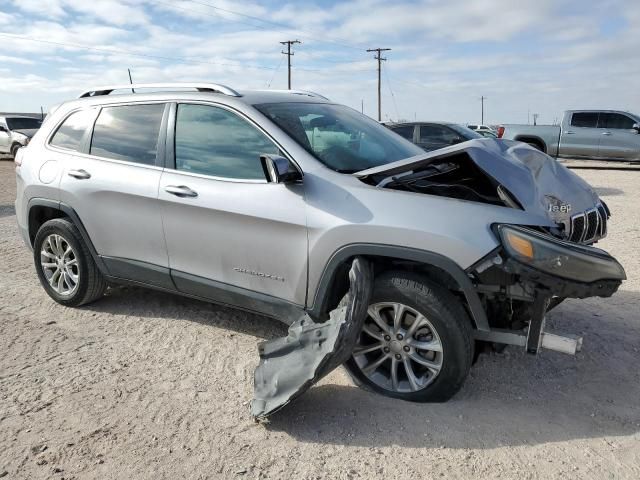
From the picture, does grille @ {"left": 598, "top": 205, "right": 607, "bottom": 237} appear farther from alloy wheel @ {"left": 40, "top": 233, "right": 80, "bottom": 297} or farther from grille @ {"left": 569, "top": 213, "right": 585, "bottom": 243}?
alloy wheel @ {"left": 40, "top": 233, "right": 80, "bottom": 297}

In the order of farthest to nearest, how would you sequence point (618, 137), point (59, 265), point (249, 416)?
1. point (618, 137)
2. point (59, 265)
3. point (249, 416)

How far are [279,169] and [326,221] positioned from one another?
40 centimetres

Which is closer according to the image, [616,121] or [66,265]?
[66,265]

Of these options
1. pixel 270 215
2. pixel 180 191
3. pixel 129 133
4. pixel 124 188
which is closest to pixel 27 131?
pixel 129 133

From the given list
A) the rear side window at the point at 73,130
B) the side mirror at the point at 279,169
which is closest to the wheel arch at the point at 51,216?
the rear side window at the point at 73,130

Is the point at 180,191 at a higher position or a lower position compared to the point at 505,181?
lower

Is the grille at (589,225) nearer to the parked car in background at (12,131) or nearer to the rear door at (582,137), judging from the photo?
the rear door at (582,137)

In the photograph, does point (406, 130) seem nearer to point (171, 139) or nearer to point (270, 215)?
point (171, 139)

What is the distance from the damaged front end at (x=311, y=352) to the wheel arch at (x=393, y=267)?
100 mm

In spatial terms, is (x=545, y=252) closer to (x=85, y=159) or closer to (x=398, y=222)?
(x=398, y=222)

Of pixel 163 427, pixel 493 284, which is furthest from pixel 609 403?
pixel 163 427

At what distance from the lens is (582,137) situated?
17453mm

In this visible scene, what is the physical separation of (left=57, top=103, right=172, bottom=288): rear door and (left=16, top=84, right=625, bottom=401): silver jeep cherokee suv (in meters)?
0.01

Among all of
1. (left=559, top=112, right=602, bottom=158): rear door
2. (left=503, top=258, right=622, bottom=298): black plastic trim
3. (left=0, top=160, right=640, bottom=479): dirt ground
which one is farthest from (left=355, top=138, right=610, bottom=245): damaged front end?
(left=559, top=112, right=602, bottom=158): rear door
